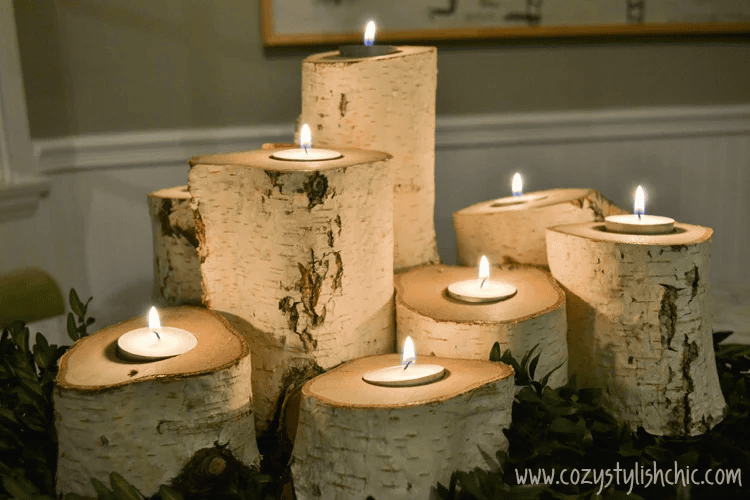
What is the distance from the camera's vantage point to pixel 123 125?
1.83m

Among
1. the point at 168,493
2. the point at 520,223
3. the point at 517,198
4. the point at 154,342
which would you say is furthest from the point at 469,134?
the point at 168,493

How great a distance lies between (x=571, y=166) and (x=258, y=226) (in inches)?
51.5

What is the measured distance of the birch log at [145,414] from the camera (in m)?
0.95

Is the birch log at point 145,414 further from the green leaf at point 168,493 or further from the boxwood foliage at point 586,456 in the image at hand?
the boxwood foliage at point 586,456

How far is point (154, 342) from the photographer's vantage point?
105 centimetres

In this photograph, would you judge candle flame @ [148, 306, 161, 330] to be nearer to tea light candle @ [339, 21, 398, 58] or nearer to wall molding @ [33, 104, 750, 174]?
tea light candle @ [339, 21, 398, 58]

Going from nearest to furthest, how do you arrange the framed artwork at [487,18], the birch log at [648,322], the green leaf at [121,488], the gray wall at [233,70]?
the green leaf at [121,488] → the birch log at [648,322] → the gray wall at [233,70] → the framed artwork at [487,18]

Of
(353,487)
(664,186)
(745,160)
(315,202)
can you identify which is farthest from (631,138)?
(353,487)

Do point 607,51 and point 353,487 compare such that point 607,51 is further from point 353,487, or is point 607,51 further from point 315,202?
point 353,487

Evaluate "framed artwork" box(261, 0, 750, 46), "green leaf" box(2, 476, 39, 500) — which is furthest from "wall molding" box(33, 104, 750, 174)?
"green leaf" box(2, 476, 39, 500)

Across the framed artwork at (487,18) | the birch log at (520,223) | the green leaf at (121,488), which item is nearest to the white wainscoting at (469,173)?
the framed artwork at (487,18)

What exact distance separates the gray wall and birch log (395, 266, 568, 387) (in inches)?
35.4

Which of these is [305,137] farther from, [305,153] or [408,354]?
[408,354]

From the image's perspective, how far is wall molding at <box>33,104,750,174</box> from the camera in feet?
5.89
